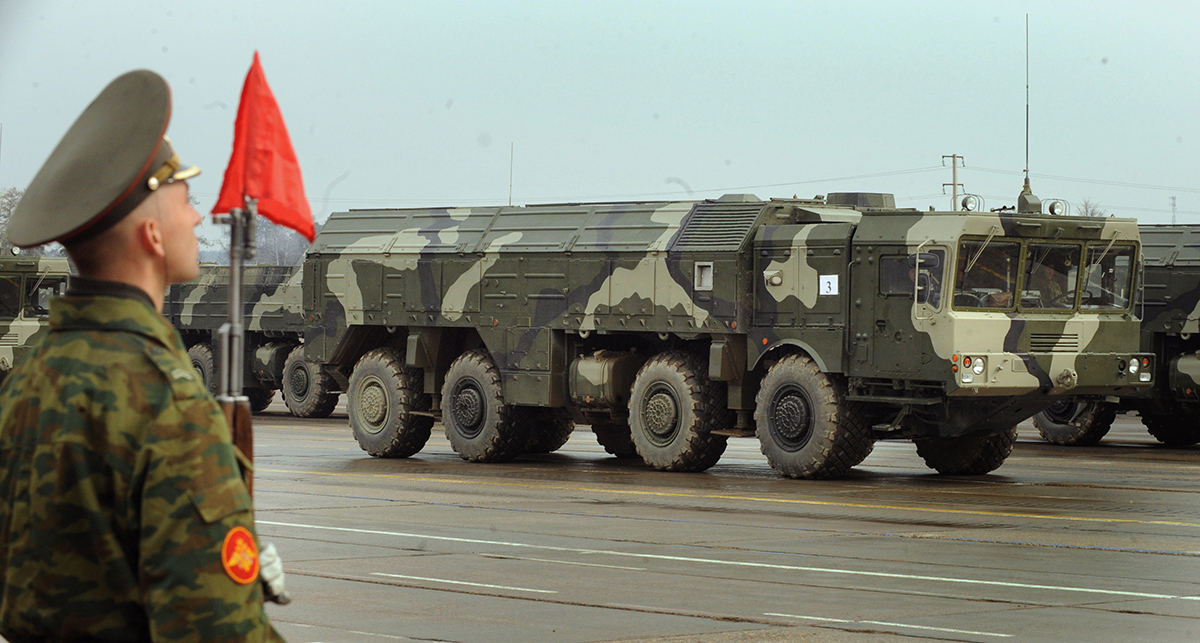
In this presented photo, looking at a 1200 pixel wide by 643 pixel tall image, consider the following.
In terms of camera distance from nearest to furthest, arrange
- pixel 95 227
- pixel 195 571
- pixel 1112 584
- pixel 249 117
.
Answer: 1. pixel 195 571
2. pixel 95 227
3. pixel 249 117
4. pixel 1112 584

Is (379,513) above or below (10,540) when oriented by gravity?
below

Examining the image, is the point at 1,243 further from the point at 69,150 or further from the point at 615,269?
the point at 69,150

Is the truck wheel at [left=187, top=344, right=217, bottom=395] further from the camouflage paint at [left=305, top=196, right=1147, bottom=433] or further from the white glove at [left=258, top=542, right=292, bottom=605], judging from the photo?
the white glove at [left=258, top=542, right=292, bottom=605]

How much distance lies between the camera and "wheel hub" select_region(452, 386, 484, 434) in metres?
22.2

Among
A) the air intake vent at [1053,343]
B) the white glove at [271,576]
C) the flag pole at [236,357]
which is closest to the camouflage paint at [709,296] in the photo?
the air intake vent at [1053,343]

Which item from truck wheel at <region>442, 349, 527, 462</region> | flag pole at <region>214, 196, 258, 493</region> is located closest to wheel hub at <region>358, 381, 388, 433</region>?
truck wheel at <region>442, 349, 527, 462</region>

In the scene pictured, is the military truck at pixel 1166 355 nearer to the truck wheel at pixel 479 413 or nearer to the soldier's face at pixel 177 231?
the truck wheel at pixel 479 413

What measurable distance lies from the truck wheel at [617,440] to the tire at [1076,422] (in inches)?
261

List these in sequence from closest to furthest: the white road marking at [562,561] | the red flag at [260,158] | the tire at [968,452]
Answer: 1. the red flag at [260,158]
2. the white road marking at [562,561]
3. the tire at [968,452]

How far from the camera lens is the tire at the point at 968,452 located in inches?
794

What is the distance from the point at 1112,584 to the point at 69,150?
8743mm

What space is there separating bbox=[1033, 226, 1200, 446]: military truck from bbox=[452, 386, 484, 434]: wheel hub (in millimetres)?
8276

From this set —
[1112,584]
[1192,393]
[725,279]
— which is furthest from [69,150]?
[1192,393]

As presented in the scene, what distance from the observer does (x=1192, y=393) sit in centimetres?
2409
